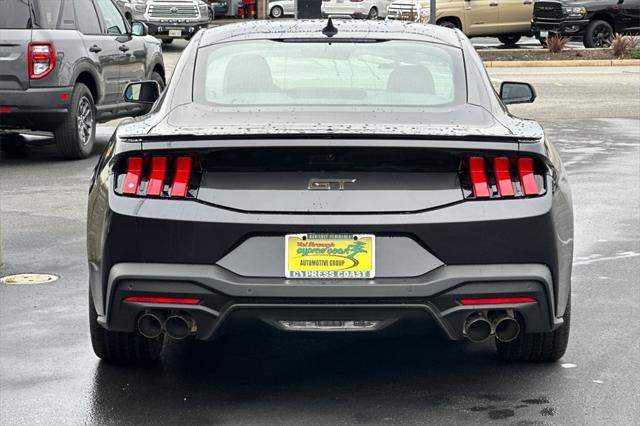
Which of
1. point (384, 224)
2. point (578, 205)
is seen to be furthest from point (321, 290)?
point (578, 205)

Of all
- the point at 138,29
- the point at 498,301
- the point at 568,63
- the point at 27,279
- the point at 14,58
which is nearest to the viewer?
the point at 498,301

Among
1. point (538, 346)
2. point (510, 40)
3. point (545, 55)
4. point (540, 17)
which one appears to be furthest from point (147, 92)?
point (510, 40)

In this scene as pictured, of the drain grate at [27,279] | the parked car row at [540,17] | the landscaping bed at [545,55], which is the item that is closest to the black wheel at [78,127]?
the drain grate at [27,279]

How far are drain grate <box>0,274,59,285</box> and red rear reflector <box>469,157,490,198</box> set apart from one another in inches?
147

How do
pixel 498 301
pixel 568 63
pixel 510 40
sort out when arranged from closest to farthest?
pixel 498 301, pixel 568 63, pixel 510 40

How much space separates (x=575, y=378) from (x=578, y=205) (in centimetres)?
542

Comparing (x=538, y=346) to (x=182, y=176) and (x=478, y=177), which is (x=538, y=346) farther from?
(x=182, y=176)

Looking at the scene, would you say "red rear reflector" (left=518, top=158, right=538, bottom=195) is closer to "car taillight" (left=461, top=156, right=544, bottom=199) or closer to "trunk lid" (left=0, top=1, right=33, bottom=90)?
"car taillight" (left=461, top=156, right=544, bottom=199)

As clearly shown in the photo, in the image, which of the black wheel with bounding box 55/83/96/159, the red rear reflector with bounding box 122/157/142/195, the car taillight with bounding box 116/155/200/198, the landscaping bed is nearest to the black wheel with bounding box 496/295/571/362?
the car taillight with bounding box 116/155/200/198

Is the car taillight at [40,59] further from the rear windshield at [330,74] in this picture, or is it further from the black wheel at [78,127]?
the rear windshield at [330,74]

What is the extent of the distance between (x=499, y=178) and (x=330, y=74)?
1303 mm

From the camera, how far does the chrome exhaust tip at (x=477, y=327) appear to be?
5910 millimetres

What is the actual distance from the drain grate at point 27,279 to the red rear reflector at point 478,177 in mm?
3722

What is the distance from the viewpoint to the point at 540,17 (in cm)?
3509
